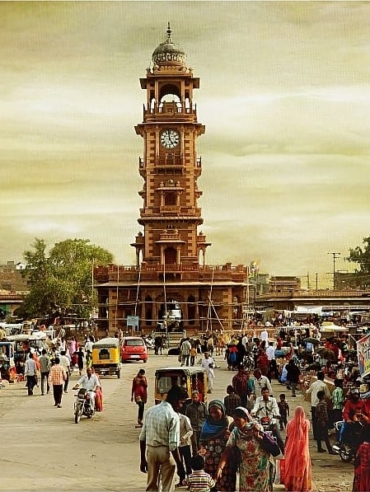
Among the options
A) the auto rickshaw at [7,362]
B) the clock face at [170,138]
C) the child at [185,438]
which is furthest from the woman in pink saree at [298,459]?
the clock face at [170,138]

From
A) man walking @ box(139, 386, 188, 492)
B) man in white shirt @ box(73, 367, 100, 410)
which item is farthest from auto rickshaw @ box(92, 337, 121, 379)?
man walking @ box(139, 386, 188, 492)

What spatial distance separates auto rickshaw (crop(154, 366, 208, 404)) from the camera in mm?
16578

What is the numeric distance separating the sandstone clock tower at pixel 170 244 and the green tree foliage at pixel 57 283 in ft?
21.9

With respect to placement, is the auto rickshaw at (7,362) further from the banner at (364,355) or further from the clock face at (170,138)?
the clock face at (170,138)

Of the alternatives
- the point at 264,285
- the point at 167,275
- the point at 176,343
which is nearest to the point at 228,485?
the point at 176,343

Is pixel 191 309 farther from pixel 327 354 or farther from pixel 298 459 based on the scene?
pixel 298 459

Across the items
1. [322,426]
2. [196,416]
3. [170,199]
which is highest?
[170,199]

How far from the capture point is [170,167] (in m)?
64.8

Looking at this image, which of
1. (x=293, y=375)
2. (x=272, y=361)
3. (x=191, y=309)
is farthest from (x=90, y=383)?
(x=191, y=309)

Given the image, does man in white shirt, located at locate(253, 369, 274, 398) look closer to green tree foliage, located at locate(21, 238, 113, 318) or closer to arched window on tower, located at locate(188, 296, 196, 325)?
arched window on tower, located at locate(188, 296, 196, 325)

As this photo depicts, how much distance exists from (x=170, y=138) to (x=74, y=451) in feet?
173

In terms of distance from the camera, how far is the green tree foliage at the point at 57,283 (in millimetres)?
69750

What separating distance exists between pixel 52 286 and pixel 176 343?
21.8 meters

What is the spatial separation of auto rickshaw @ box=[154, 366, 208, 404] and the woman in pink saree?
520 centimetres
